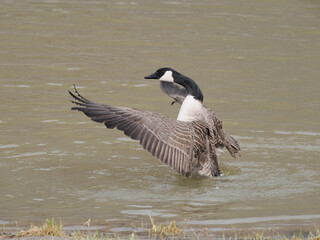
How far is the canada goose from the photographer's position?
840 centimetres

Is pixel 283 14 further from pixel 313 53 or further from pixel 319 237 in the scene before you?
pixel 319 237

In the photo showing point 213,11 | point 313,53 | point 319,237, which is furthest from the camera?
point 213,11

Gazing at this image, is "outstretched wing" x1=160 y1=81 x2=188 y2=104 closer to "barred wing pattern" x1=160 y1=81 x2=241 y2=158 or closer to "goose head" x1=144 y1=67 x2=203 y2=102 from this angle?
"goose head" x1=144 y1=67 x2=203 y2=102

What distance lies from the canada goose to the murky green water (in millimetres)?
340

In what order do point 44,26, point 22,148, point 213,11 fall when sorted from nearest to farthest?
point 22,148, point 44,26, point 213,11

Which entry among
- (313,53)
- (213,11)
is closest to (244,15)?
(213,11)

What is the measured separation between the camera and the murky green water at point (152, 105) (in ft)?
26.1

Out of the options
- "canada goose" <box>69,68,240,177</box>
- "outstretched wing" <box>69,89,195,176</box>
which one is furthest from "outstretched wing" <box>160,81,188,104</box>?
"outstretched wing" <box>69,89,195,176</box>

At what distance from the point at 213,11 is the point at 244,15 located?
1.07m

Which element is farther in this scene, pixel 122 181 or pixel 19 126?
pixel 19 126

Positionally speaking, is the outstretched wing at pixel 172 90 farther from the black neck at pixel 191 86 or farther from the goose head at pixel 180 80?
the black neck at pixel 191 86

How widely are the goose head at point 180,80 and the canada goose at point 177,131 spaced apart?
0.05ft

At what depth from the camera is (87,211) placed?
302 inches

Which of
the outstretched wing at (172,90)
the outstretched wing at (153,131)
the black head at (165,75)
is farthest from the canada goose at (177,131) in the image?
the outstretched wing at (172,90)
